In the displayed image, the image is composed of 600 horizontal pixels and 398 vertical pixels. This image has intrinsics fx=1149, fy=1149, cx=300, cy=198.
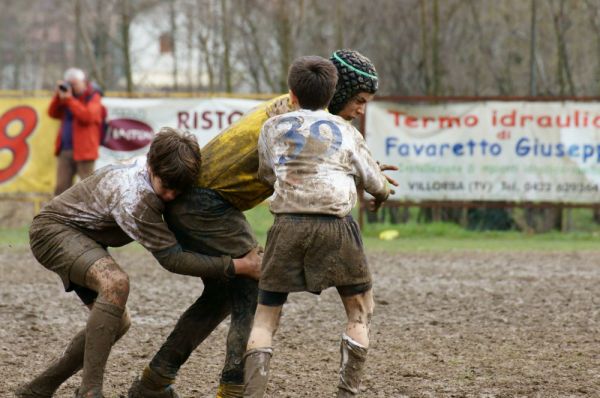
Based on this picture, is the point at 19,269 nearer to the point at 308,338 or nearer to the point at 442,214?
the point at 308,338

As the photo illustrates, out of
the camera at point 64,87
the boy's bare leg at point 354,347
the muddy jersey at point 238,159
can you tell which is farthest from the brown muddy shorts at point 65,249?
the camera at point 64,87

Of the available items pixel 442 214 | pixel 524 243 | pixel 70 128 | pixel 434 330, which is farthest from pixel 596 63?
pixel 434 330

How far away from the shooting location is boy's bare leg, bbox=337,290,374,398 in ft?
16.3

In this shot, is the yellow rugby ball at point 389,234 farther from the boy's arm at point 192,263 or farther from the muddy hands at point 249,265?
the boy's arm at point 192,263

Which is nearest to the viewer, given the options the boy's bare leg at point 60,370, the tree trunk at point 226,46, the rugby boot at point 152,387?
the boy's bare leg at point 60,370

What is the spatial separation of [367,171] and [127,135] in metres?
10.8

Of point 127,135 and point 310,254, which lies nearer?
point 310,254

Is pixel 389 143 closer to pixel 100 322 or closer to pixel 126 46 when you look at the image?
pixel 126 46

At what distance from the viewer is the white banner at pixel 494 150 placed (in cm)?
1502

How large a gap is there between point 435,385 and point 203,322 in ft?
4.16

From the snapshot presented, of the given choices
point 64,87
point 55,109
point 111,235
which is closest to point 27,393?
point 111,235

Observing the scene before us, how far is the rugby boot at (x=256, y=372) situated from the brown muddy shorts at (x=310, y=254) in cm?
28

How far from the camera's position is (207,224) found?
17.3 ft

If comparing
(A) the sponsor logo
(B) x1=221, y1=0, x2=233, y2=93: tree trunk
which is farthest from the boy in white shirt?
(B) x1=221, y1=0, x2=233, y2=93: tree trunk
